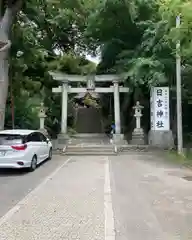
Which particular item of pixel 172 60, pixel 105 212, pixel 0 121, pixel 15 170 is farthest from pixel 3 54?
pixel 105 212

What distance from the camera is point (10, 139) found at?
1189 cm

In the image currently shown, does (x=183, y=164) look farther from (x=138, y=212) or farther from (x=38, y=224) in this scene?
(x=38, y=224)

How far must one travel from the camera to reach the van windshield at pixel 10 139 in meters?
11.7

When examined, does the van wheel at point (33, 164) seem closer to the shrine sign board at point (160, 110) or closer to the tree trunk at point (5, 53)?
the tree trunk at point (5, 53)

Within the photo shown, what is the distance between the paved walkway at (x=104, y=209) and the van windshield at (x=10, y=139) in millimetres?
1758

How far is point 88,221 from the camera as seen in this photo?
19.6 ft

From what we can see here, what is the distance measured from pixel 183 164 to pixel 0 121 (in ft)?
30.9

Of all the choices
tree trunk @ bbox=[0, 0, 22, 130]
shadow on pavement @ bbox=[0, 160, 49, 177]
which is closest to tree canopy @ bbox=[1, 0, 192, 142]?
tree trunk @ bbox=[0, 0, 22, 130]

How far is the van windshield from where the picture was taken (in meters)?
11.7

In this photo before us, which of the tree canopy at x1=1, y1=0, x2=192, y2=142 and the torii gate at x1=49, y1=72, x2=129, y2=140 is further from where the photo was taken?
the torii gate at x1=49, y1=72, x2=129, y2=140

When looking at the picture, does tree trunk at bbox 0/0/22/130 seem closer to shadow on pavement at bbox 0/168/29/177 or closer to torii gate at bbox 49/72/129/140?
torii gate at bbox 49/72/129/140

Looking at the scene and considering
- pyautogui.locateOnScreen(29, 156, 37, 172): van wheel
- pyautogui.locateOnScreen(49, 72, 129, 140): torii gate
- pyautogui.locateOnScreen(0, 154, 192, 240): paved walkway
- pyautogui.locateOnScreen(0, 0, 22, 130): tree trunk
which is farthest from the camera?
pyautogui.locateOnScreen(49, 72, 129, 140): torii gate

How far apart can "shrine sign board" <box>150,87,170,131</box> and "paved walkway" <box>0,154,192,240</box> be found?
8.70 metres

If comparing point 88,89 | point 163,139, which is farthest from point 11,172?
point 88,89
